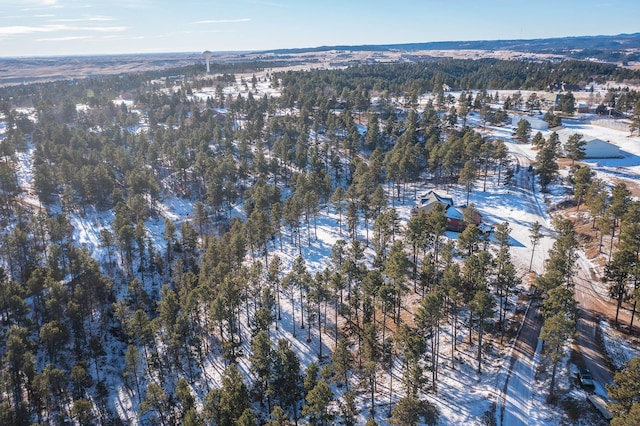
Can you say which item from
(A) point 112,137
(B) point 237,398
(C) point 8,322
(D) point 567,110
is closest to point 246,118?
(A) point 112,137

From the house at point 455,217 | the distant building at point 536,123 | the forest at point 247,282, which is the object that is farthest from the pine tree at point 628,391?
the distant building at point 536,123

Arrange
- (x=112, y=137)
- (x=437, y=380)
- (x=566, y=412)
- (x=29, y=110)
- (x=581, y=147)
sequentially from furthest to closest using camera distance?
(x=29, y=110) → (x=112, y=137) → (x=581, y=147) → (x=437, y=380) → (x=566, y=412)

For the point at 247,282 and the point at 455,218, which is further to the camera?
the point at 455,218

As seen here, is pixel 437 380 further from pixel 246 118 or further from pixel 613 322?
pixel 246 118

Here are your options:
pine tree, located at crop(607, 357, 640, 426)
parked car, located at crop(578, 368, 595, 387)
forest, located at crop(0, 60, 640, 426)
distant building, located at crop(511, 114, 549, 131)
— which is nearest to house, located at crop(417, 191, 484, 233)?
forest, located at crop(0, 60, 640, 426)

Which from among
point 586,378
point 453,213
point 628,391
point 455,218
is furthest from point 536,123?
point 628,391

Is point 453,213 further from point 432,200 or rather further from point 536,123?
point 536,123
